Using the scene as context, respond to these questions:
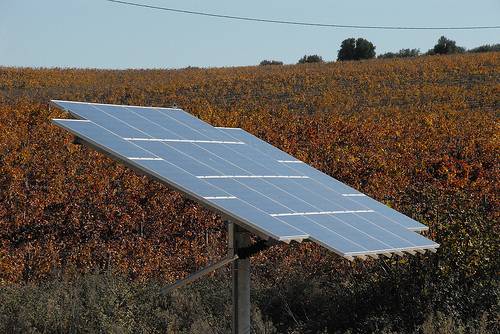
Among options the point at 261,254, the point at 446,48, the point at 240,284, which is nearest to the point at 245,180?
the point at 240,284

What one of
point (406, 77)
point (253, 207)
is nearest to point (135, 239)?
point (253, 207)

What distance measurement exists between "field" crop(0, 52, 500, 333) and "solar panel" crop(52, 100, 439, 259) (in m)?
2.26

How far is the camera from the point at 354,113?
39969 mm

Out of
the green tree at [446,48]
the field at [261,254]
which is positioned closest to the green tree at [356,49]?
the green tree at [446,48]

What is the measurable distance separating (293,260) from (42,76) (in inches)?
1941

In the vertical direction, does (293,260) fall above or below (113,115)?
below

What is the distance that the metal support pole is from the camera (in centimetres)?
629

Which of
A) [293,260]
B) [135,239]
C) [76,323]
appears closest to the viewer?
[76,323]

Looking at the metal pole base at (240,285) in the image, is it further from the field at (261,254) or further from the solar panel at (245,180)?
the field at (261,254)

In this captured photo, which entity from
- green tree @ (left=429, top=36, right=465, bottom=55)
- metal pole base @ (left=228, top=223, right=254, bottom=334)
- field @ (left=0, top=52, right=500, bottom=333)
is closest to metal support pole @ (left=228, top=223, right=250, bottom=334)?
metal pole base @ (left=228, top=223, right=254, bottom=334)

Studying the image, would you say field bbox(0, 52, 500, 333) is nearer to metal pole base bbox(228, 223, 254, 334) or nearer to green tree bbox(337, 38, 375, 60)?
metal pole base bbox(228, 223, 254, 334)

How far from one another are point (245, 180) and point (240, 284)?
97 cm

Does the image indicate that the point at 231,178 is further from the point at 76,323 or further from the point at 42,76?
the point at 42,76

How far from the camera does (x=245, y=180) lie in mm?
6910
